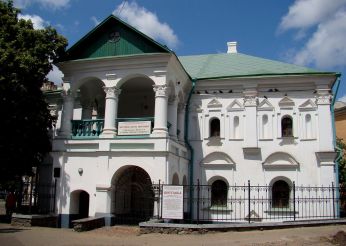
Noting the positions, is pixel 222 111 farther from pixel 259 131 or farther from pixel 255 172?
pixel 255 172

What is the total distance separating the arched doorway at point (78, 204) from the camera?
57.8 feet

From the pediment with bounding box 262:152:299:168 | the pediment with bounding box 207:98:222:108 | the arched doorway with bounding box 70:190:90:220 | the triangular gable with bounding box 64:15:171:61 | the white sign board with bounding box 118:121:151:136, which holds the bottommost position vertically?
Result: the arched doorway with bounding box 70:190:90:220

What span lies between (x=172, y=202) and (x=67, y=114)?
7274 millimetres

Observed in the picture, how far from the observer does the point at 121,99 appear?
21734 mm

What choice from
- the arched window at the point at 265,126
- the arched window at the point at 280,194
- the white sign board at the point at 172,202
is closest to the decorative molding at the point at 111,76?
the white sign board at the point at 172,202

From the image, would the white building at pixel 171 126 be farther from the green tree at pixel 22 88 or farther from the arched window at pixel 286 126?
the green tree at pixel 22 88

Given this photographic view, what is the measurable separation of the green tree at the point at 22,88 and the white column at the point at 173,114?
217 inches

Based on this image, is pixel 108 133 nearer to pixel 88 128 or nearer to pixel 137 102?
pixel 88 128

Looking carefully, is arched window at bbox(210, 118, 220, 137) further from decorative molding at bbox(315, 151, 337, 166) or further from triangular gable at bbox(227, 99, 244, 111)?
decorative molding at bbox(315, 151, 337, 166)

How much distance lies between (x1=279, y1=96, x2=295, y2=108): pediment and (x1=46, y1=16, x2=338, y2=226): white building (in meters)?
0.05

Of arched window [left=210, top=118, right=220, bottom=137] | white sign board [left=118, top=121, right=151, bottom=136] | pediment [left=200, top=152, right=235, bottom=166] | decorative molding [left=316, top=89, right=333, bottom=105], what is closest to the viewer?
white sign board [left=118, top=121, right=151, bottom=136]

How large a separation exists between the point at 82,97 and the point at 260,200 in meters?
10.2

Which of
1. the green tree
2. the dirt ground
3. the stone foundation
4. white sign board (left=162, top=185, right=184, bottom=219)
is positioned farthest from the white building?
the dirt ground

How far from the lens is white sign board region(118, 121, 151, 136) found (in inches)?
669
